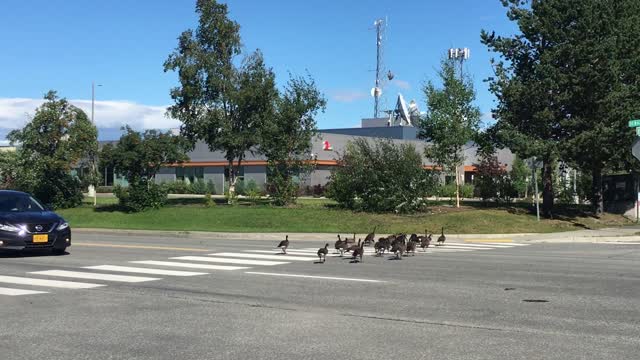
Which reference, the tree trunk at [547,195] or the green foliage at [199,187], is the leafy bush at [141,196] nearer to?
the tree trunk at [547,195]

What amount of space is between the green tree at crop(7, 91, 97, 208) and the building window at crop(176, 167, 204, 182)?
31.1 m

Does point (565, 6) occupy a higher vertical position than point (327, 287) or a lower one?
higher

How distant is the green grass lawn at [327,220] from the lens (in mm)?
26859

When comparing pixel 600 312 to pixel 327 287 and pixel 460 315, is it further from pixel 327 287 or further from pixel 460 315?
pixel 327 287

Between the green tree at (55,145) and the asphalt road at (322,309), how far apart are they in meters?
22.3

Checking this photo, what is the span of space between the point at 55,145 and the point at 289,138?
13.3 m

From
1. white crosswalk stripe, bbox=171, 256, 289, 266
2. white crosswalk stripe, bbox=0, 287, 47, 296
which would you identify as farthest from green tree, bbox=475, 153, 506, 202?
white crosswalk stripe, bbox=0, 287, 47, 296

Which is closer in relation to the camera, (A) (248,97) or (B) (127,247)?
(B) (127,247)

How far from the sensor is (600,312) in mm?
8609

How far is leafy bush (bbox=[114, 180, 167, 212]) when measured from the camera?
3394 centimetres

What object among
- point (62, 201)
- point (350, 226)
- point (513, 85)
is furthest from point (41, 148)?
point (513, 85)

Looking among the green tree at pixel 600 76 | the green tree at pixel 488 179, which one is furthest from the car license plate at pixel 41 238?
the green tree at pixel 488 179

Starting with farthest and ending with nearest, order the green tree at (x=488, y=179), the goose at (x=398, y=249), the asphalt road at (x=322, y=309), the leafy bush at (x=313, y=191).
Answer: the leafy bush at (x=313, y=191), the green tree at (x=488, y=179), the goose at (x=398, y=249), the asphalt road at (x=322, y=309)

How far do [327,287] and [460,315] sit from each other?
3.04 metres
